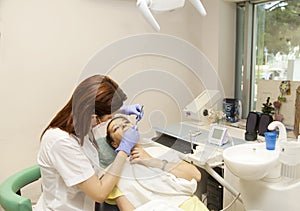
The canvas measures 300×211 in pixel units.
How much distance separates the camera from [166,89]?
2047 mm

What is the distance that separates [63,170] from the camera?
1138mm

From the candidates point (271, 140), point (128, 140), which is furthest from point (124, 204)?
point (271, 140)

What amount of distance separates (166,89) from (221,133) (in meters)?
0.52

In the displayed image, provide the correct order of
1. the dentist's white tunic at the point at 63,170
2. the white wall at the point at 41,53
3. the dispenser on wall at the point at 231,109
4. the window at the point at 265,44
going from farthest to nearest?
the dispenser on wall at the point at 231,109
the window at the point at 265,44
the white wall at the point at 41,53
the dentist's white tunic at the point at 63,170

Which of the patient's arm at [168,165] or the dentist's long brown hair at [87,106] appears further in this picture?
the patient's arm at [168,165]

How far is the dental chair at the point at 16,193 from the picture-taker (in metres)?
1.18

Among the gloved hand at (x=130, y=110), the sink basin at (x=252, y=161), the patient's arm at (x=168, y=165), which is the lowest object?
the patient's arm at (x=168, y=165)

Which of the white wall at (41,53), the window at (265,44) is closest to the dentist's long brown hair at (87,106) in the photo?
the white wall at (41,53)

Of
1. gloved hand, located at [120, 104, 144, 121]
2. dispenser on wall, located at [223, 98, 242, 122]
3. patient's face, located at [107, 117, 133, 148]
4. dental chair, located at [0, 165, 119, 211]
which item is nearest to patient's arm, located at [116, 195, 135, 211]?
dental chair, located at [0, 165, 119, 211]

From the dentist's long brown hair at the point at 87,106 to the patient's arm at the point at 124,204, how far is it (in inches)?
11.6

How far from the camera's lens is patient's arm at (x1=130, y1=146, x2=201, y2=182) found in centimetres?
132

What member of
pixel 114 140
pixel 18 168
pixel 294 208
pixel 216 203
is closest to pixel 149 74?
pixel 114 140

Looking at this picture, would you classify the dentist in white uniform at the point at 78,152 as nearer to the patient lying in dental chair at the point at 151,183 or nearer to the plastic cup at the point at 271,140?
the patient lying in dental chair at the point at 151,183

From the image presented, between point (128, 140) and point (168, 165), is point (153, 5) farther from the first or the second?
point (168, 165)
